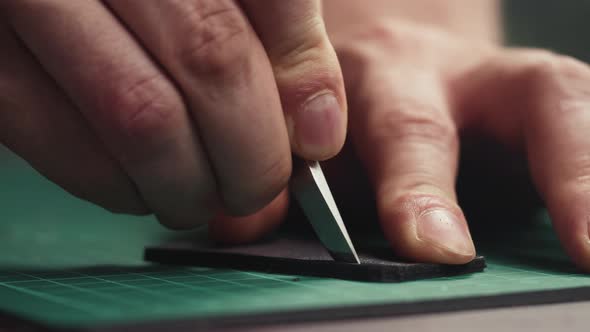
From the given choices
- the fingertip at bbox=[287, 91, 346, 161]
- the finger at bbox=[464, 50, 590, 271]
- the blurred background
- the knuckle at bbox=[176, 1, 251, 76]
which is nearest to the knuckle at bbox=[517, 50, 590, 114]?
the finger at bbox=[464, 50, 590, 271]

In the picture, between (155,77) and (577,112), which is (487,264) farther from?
(155,77)

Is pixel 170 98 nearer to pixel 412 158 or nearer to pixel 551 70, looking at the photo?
pixel 412 158

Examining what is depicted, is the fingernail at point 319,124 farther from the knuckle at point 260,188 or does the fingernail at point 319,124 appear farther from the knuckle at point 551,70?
the knuckle at point 551,70

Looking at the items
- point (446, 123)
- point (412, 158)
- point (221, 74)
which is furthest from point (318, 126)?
point (446, 123)

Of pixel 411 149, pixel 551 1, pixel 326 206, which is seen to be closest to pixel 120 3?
pixel 326 206

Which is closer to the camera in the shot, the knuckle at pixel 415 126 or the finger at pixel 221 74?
the finger at pixel 221 74

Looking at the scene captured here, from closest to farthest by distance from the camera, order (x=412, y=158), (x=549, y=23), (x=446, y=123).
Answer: (x=412, y=158)
(x=446, y=123)
(x=549, y=23)

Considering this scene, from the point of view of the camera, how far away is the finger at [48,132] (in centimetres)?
71

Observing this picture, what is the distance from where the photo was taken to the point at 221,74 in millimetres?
676

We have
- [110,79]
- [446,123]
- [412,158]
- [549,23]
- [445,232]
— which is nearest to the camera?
[110,79]

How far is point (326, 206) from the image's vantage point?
2.44 feet

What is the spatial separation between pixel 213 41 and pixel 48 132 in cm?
19

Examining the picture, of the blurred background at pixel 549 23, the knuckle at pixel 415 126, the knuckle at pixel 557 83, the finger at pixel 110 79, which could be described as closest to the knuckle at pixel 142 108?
the finger at pixel 110 79

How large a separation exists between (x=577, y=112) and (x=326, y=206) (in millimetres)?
438
